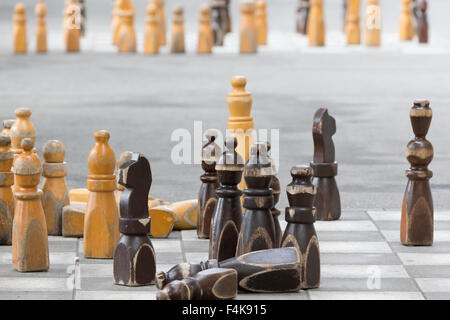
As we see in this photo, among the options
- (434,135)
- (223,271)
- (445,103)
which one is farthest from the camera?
(445,103)

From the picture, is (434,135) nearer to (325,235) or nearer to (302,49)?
(325,235)

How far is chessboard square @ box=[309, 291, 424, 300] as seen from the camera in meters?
4.17

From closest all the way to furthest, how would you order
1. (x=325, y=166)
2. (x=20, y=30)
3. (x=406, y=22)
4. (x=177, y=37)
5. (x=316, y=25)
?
(x=325, y=166) → (x=177, y=37) → (x=20, y=30) → (x=316, y=25) → (x=406, y=22)

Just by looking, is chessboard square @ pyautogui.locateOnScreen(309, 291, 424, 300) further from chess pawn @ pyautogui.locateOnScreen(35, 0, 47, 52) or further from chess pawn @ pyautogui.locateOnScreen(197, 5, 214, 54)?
chess pawn @ pyautogui.locateOnScreen(35, 0, 47, 52)

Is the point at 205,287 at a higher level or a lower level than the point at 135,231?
lower

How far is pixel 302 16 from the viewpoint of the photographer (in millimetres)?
18891

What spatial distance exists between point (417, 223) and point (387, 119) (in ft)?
16.4

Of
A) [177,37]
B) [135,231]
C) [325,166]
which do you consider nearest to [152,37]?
[177,37]

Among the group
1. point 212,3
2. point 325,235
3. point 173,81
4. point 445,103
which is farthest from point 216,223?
point 212,3

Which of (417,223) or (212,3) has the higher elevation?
(212,3)

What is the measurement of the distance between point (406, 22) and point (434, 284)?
13967mm

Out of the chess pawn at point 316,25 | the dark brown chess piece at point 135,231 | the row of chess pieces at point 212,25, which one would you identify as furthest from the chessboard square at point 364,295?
the chess pawn at point 316,25

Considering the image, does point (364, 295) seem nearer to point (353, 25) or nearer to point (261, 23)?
point (353, 25)

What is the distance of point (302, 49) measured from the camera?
16703mm
